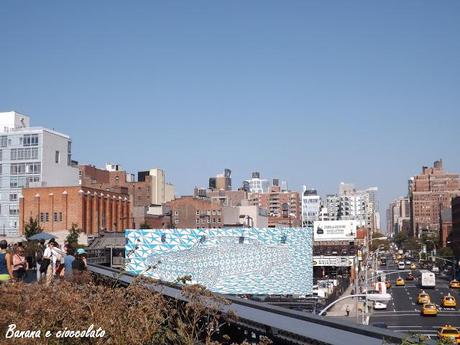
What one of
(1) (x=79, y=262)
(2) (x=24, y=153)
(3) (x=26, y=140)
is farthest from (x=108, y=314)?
(2) (x=24, y=153)

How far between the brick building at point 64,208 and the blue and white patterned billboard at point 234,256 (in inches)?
843

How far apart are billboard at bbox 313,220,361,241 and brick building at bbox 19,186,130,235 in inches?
2411

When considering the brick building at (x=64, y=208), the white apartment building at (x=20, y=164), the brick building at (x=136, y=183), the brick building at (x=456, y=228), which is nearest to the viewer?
the brick building at (x=64, y=208)

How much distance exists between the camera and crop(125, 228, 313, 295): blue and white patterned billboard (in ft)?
235

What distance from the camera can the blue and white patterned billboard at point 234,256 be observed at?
71500 mm

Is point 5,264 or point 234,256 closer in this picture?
point 5,264

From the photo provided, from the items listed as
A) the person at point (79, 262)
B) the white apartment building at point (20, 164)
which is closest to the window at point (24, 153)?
the white apartment building at point (20, 164)

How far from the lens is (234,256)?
2950 inches

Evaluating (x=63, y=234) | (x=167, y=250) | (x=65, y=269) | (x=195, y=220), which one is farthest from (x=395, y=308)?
(x=195, y=220)

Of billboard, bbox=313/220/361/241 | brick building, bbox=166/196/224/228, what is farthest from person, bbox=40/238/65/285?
billboard, bbox=313/220/361/241

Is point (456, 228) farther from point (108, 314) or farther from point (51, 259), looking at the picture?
point (108, 314)

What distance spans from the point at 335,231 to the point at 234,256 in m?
78.4

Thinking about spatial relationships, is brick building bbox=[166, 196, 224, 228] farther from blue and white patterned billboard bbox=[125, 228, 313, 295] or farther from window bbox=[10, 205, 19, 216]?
blue and white patterned billboard bbox=[125, 228, 313, 295]

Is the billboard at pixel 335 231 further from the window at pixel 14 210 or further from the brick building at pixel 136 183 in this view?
the window at pixel 14 210
